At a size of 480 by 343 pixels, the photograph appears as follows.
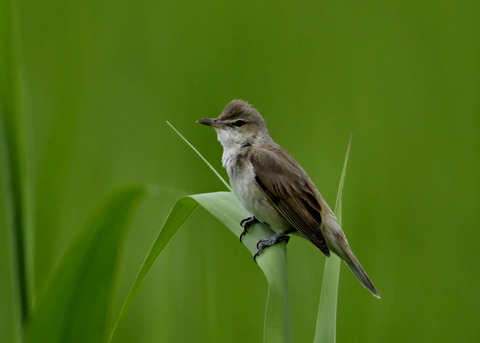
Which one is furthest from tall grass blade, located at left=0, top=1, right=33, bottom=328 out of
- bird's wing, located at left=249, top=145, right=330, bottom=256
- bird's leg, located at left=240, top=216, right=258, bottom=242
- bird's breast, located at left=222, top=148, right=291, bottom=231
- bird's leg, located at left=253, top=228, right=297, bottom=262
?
bird's wing, located at left=249, top=145, right=330, bottom=256

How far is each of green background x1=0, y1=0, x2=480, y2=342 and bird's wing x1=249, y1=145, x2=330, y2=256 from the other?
0.39 m

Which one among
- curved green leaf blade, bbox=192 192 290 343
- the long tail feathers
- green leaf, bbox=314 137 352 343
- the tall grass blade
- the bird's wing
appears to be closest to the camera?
curved green leaf blade, bbox=192 192 290 343

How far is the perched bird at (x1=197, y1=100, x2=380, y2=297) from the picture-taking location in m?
2.88

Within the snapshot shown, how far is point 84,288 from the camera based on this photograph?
199 centimetres

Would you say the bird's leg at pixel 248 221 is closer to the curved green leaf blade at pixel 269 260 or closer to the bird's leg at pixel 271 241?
the curved green leaf blade at pixel 269 260

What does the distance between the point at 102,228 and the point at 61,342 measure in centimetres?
34

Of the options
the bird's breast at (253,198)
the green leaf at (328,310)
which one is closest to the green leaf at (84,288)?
the green leaf at (328,310)

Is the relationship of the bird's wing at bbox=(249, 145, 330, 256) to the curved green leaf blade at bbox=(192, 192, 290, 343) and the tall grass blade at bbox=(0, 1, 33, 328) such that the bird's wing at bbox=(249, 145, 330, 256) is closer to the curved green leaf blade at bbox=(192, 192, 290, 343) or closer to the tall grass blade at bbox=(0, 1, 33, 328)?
the curved green leaf blade at bbox=(192, 192, 290, 343)

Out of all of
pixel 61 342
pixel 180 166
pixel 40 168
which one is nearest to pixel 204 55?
pixel 180 166

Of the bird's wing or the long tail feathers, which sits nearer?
the long tail feathers

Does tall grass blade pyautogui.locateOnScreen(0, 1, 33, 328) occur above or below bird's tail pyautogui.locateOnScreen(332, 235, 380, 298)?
above

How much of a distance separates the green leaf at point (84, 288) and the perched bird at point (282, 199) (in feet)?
2.62

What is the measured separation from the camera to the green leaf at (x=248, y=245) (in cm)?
181

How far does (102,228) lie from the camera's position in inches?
80.2
